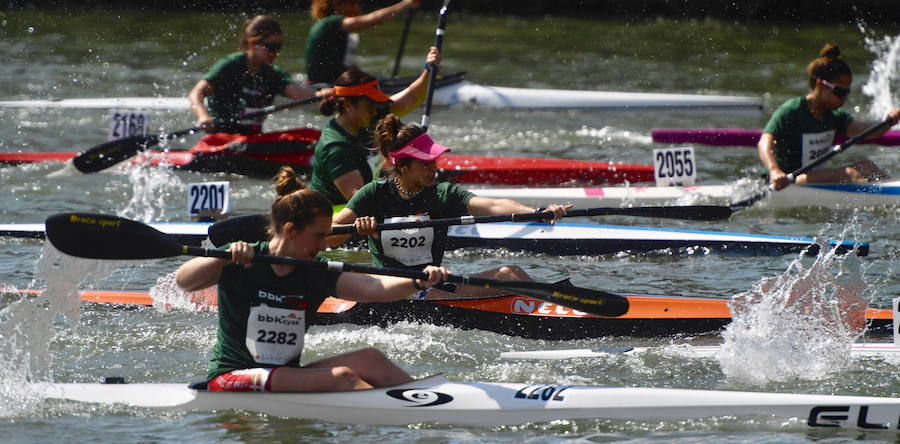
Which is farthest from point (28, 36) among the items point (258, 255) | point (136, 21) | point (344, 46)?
point (258, 255)

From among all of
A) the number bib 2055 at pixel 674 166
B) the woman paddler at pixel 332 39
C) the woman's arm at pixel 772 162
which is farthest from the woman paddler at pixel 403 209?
the woman paddler at pixel 332 39

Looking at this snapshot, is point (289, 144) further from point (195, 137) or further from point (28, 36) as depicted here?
point (28, 36)

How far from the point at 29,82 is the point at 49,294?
10.9 m

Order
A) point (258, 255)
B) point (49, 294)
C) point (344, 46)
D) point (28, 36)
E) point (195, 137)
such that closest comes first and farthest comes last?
point (258, 255), point (49, 294), point (344, 46), point (195, 137), point (28, 36)

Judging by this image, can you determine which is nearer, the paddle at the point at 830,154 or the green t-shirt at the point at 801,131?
A: the paddle at the point at 830,154

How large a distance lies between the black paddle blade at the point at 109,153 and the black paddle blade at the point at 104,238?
455 centimetres

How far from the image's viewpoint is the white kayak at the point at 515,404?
4664mm

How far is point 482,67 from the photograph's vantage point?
17125 millimetres

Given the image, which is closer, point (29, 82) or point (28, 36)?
point (29, 82)

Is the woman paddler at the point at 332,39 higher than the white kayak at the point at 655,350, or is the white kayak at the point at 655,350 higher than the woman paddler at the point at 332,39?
the woman paddler at the point at 332,39

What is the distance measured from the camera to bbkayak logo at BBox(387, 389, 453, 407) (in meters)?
4.75

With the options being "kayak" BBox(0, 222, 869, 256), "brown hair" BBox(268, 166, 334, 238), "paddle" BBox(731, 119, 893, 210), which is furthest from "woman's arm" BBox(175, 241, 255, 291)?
"paddle" BBox(731, 119, 893, 210)

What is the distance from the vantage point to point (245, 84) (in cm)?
990

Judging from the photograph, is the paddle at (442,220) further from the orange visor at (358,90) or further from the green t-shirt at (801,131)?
the green t-shirt at (801,131)
